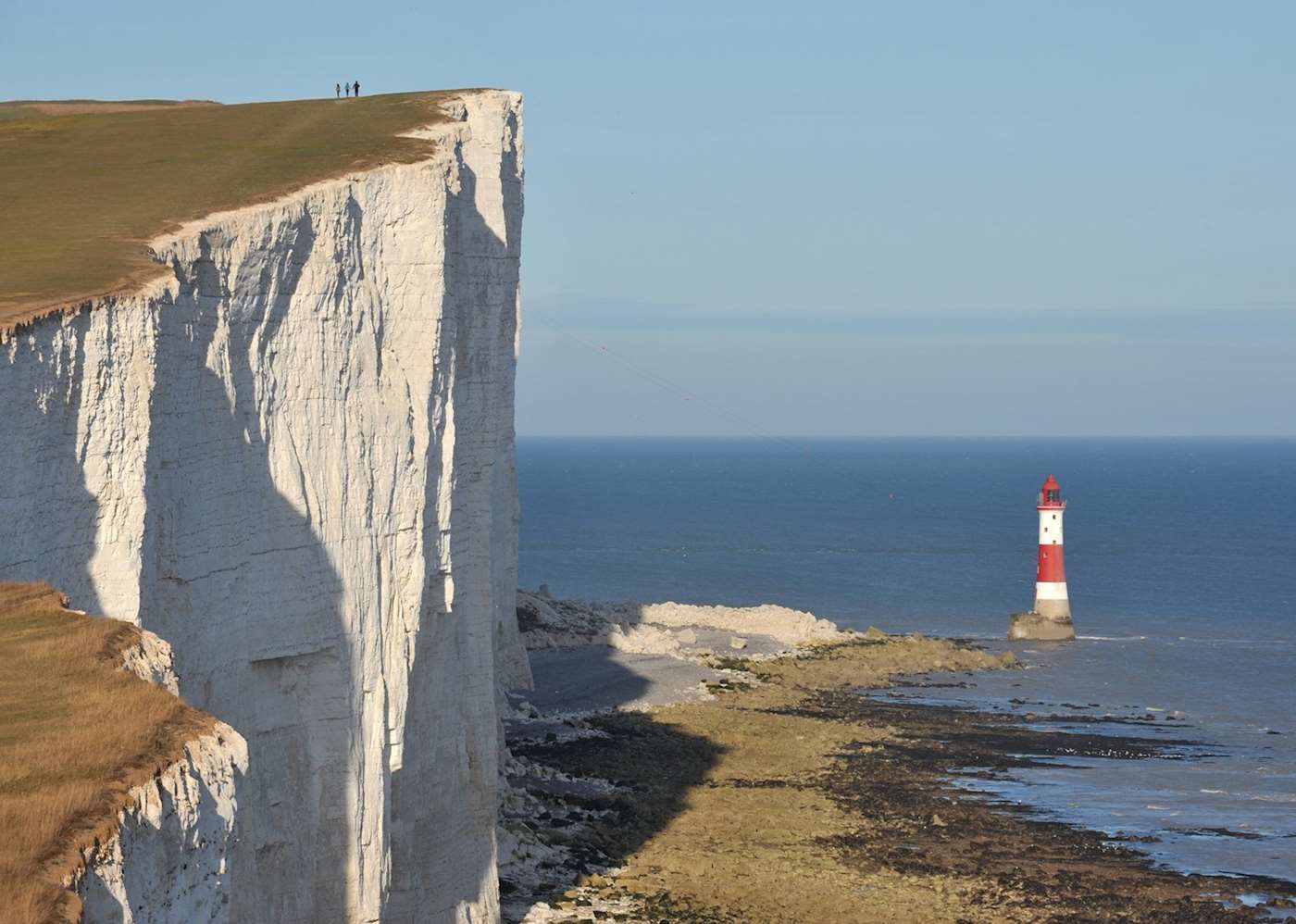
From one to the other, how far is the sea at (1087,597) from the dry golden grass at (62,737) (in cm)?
2619

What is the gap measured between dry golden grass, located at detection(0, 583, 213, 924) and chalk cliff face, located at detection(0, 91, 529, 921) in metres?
2.10

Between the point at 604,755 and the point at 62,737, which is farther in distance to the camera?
the point at 604,755

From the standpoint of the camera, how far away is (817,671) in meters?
58.6

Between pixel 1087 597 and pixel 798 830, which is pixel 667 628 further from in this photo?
pixel 1087 597

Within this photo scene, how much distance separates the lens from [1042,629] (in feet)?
239

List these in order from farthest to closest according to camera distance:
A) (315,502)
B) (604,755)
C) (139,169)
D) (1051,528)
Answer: (1051,528), (604,755), (139,169), (315,502)

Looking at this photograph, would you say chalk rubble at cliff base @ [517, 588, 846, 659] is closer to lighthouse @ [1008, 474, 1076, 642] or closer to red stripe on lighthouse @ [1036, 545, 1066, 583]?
lighthouse @ [1008, 474, 1076, 642]

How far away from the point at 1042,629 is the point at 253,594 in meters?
56.9

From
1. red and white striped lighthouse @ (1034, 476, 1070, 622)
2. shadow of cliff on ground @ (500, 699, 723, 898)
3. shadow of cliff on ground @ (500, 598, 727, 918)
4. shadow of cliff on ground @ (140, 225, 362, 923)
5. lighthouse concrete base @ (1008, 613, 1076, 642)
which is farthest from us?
lighthouse concrete base @ (1008, 613, 1076, 642)

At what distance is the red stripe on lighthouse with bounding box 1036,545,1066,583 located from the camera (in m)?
72.4

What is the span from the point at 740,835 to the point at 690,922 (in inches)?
250

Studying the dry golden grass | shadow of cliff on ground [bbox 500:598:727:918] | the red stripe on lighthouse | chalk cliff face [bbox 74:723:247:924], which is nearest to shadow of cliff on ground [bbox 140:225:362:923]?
the dry golden grass

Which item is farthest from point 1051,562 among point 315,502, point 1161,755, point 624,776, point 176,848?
point 176,848

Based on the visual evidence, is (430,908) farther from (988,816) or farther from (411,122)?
(988,816)
